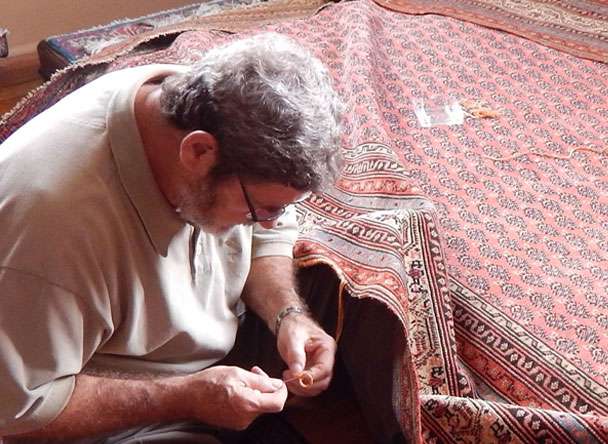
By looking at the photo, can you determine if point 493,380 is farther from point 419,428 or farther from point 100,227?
point 100,227

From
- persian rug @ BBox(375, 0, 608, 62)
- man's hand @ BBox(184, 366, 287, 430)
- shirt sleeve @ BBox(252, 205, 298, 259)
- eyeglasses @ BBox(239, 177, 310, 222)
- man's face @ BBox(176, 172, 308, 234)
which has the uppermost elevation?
man's face @ BBox(176, 172, 308, 234)

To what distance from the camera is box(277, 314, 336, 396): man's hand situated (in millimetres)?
1223

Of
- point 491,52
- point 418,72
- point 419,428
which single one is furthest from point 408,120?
point 419,428

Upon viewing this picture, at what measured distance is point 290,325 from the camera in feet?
4.22

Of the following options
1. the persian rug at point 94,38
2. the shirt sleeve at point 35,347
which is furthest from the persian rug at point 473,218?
the shirt sleeve at point 35,347

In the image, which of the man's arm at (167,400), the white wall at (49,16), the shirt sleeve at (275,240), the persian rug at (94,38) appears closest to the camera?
the man's arm at (167,400)

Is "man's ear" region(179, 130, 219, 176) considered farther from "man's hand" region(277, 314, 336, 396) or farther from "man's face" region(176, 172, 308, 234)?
"man's hand" region(277, 314, 336, 396)

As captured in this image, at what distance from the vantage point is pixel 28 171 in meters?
1.00

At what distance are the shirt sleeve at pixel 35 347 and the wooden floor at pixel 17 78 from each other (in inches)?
76.3

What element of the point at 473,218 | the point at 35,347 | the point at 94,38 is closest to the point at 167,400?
the point at 35,347

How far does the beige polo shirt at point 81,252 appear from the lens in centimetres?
98

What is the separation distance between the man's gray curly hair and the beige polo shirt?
0.34ft

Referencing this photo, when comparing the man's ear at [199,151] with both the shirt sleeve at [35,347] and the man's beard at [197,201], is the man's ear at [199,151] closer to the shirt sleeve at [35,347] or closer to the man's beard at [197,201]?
the man's beard at [197,201]

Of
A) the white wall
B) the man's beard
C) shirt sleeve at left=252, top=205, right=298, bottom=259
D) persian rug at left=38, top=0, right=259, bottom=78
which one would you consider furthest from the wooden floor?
the man's beard
